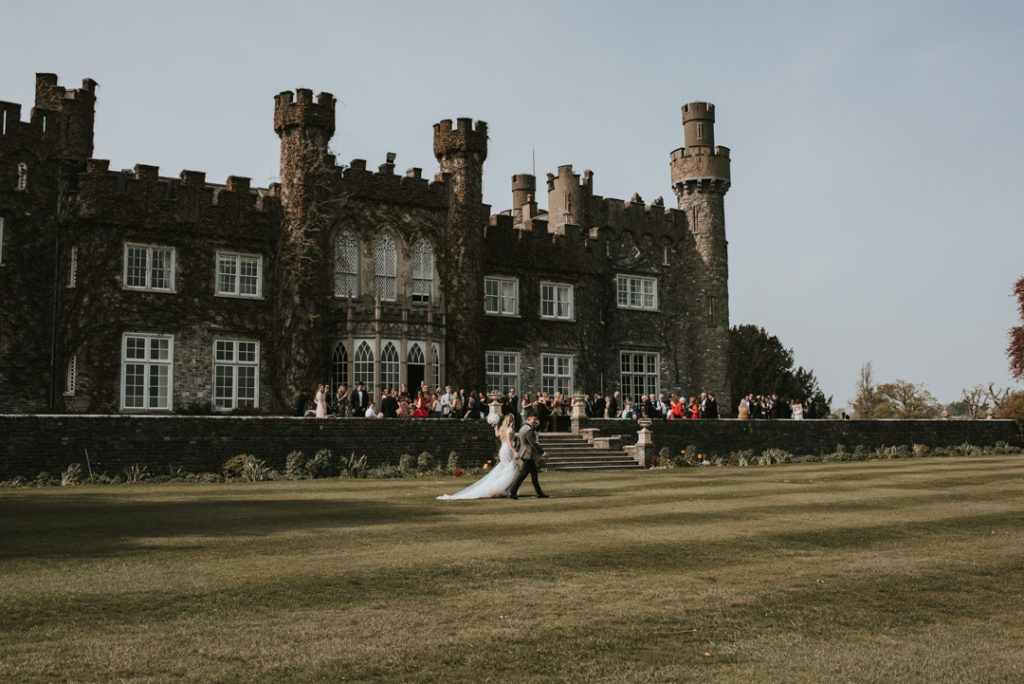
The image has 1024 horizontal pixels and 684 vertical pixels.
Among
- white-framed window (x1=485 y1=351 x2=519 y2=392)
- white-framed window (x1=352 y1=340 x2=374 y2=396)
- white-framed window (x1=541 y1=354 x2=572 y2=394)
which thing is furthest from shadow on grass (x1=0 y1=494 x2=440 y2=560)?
white-framed window (x1=541 y1=354 x2=572 y2=394)

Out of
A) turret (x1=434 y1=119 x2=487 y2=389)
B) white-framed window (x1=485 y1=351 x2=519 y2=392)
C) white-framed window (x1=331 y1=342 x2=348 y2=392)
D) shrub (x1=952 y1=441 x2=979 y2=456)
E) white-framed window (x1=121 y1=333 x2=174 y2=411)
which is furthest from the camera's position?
white-framed window (x1=485 y1=351 x2=519 y2=392)

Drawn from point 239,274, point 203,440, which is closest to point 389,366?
point 239,274

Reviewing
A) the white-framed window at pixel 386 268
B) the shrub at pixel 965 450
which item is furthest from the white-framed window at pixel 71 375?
the shrub at pixel 965 450

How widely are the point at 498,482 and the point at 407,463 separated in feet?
26.1

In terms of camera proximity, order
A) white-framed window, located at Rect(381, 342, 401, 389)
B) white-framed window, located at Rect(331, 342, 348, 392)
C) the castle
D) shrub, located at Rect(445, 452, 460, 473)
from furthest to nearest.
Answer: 1. white-framed window, located at Rect(381, 342, 401, 389)
2. white-framed window, located at Rect(331, 342, 348, 392)
3. the castle
4. shrub, located at Rect(445, 452, 460, 473)

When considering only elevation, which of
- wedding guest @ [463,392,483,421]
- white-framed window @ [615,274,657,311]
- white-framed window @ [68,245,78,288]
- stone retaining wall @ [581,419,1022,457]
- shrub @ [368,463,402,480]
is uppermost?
white-framed window @ [615,274,657,311]

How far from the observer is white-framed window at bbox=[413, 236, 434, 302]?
3491 centimetres

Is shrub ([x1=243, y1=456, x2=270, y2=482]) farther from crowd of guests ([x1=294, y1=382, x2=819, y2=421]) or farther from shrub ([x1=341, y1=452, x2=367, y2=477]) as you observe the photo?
crowd of guests ([x1=294, y1=382, x2=819, y2=421])

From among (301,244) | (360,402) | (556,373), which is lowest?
(360,402)

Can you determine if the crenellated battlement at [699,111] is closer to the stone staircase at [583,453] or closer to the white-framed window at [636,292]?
the white-framed window at [636,292]

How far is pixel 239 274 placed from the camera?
32188mm

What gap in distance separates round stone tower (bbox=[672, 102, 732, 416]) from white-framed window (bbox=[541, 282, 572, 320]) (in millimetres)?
6597

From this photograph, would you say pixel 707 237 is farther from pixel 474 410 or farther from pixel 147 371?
pixel 147 371

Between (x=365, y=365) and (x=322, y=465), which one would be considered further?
(x=365, y=365)
